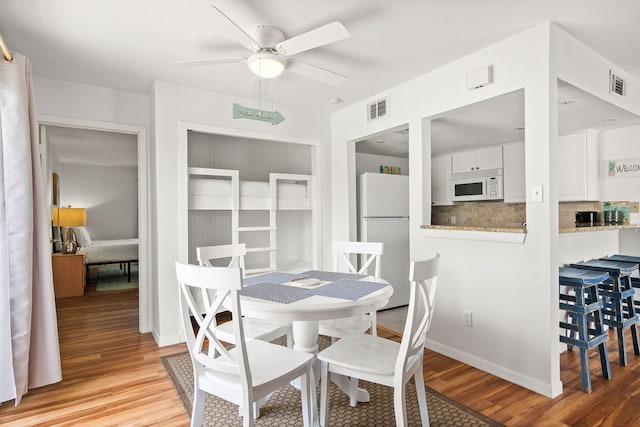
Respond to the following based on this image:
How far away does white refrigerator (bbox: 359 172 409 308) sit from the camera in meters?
4.17

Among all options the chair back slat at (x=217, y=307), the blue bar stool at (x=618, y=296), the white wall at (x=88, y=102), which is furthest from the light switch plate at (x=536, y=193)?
the white wall at (x=88, y=102)

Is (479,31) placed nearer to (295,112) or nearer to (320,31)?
(320,31)

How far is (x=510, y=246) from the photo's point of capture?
7.90 ft

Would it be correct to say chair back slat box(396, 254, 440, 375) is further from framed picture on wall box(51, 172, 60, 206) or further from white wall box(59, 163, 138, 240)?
white wall box(59, 163, 138, 240)

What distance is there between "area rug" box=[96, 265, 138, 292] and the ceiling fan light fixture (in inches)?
178

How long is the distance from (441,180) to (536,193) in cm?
328

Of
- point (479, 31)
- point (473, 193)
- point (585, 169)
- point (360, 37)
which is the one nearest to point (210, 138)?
point (360, 37)

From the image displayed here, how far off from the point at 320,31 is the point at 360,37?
0.62 metres

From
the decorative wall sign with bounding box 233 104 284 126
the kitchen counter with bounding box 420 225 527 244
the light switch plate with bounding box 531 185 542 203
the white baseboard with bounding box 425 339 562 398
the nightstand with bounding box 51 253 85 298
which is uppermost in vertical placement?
the decorative wall sign with bounding box 233 104 284 126

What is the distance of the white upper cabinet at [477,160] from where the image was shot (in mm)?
4824

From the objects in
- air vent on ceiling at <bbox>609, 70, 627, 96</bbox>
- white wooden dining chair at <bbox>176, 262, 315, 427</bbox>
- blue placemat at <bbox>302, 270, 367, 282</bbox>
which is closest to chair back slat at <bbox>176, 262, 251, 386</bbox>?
white wooden dining chair at <bbox>176, 262, 315, 427</bbox>

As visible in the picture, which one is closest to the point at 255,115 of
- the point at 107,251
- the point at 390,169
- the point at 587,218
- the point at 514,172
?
the point at 390,169

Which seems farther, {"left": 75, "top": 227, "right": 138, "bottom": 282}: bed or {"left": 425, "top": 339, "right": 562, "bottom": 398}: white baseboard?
{"left": 75, "top": 227, "right": 138, "bottom": 282}: bed

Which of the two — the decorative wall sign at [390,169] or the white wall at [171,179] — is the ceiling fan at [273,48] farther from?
the decorative wall sign at [390,169]
